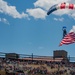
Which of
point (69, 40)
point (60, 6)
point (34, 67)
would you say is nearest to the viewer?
point (69, 40)

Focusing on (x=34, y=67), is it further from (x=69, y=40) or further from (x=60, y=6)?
(x=60, y=6)

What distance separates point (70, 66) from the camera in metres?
36.8

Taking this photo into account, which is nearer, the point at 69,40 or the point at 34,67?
the point at 69,40

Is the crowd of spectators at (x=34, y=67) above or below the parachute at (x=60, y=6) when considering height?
below

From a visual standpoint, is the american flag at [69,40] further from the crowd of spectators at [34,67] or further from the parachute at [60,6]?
the crowd of spectators at [34,67]

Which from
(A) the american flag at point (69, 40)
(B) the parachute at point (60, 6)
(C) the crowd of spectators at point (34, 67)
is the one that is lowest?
(C) the crowd of spectators at point (34, 67)

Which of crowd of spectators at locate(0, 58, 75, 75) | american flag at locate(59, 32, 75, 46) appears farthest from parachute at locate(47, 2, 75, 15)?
crowd of spectators at locate(0, 58, 75, 75)

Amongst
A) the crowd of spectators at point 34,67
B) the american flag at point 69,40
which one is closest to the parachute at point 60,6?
the american flag at point 69,40

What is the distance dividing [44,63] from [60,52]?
144 ft

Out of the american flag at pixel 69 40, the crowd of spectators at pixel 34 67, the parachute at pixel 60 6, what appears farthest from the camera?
the crowd of spectators at pixel 34 67

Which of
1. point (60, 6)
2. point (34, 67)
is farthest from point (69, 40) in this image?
point (34, 67)

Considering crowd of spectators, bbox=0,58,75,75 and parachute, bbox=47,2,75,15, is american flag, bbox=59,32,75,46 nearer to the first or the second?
parachute, bbox=47,2,75,15

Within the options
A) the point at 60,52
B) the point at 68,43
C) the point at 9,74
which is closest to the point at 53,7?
the point at 68,43

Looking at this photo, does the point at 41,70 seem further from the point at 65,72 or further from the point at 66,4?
the point at 66,4
